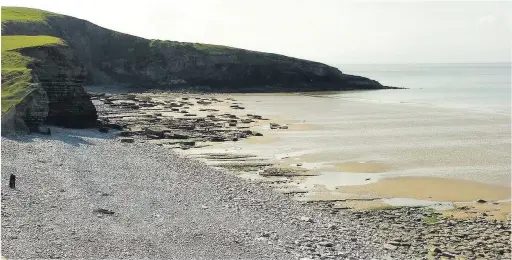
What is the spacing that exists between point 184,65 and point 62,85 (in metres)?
72.9

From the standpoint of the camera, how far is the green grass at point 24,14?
283 feet

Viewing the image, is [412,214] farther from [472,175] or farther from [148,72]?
[148,72]

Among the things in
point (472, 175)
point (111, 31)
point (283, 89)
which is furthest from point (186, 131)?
point (111, 31)

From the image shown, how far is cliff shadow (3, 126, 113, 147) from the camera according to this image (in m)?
32.5

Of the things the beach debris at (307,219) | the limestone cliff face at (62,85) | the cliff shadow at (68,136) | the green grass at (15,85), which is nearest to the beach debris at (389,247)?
the beach debris at (307,219)

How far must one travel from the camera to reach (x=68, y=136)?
3603cm

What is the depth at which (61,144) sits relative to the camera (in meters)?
32.2

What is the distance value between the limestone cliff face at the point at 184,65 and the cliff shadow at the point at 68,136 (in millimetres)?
Result: 67512

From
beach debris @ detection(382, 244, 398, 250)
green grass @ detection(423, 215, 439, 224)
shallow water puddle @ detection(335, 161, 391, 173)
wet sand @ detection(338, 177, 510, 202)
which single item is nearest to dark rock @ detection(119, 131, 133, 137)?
shallow water puddle @ detection(335, 161, 391, 173)

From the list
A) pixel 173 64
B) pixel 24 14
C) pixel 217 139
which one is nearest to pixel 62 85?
pixel 217 139

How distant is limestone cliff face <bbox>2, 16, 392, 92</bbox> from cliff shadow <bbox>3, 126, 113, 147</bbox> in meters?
67.5

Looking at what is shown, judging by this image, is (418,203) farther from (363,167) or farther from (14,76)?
(14,76)

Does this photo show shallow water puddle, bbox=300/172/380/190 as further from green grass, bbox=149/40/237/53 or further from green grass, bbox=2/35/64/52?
green grass, bbox=149/40/237/53

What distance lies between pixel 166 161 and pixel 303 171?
810 cm
